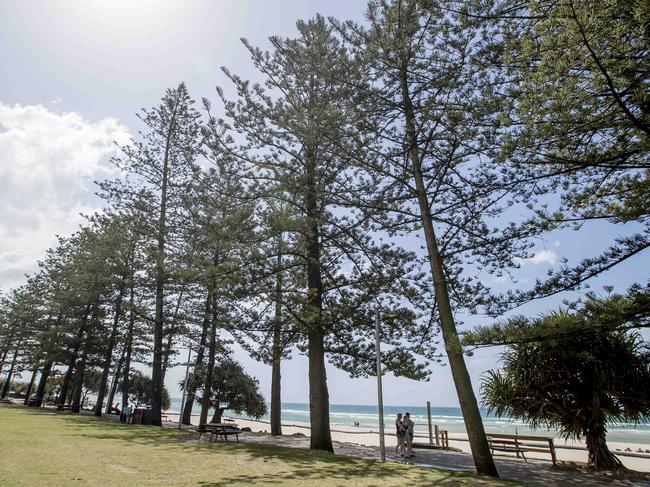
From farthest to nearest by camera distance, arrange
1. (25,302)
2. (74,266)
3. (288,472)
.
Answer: (25,302) < (74,266) < (288,472)

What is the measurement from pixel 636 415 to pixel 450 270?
5.80 meters

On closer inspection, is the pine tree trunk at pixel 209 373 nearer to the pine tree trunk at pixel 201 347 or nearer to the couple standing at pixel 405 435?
the pine tree trunk at pixel 201 347

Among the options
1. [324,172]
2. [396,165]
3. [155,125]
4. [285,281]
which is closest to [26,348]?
[155,125]

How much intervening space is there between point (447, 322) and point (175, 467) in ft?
20.2

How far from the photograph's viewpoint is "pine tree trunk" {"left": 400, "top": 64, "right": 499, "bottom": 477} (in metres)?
8.34

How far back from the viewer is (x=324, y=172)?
12.7 m

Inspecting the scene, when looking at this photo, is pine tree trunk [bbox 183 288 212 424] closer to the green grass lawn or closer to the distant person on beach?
the green grass lawn

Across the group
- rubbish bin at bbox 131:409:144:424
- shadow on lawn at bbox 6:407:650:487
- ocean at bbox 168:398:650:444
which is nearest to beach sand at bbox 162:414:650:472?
ocean at bbox 168:398:650:444

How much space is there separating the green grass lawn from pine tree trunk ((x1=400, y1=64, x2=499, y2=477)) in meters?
0.77

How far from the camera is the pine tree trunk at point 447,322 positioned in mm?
8336

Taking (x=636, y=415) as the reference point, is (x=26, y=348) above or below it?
above

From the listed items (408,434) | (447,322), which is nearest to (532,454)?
(408,434)

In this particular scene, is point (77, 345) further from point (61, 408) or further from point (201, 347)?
point (201, 347)

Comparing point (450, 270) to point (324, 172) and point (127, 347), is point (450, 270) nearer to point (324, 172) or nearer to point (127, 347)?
point (324, 172)
